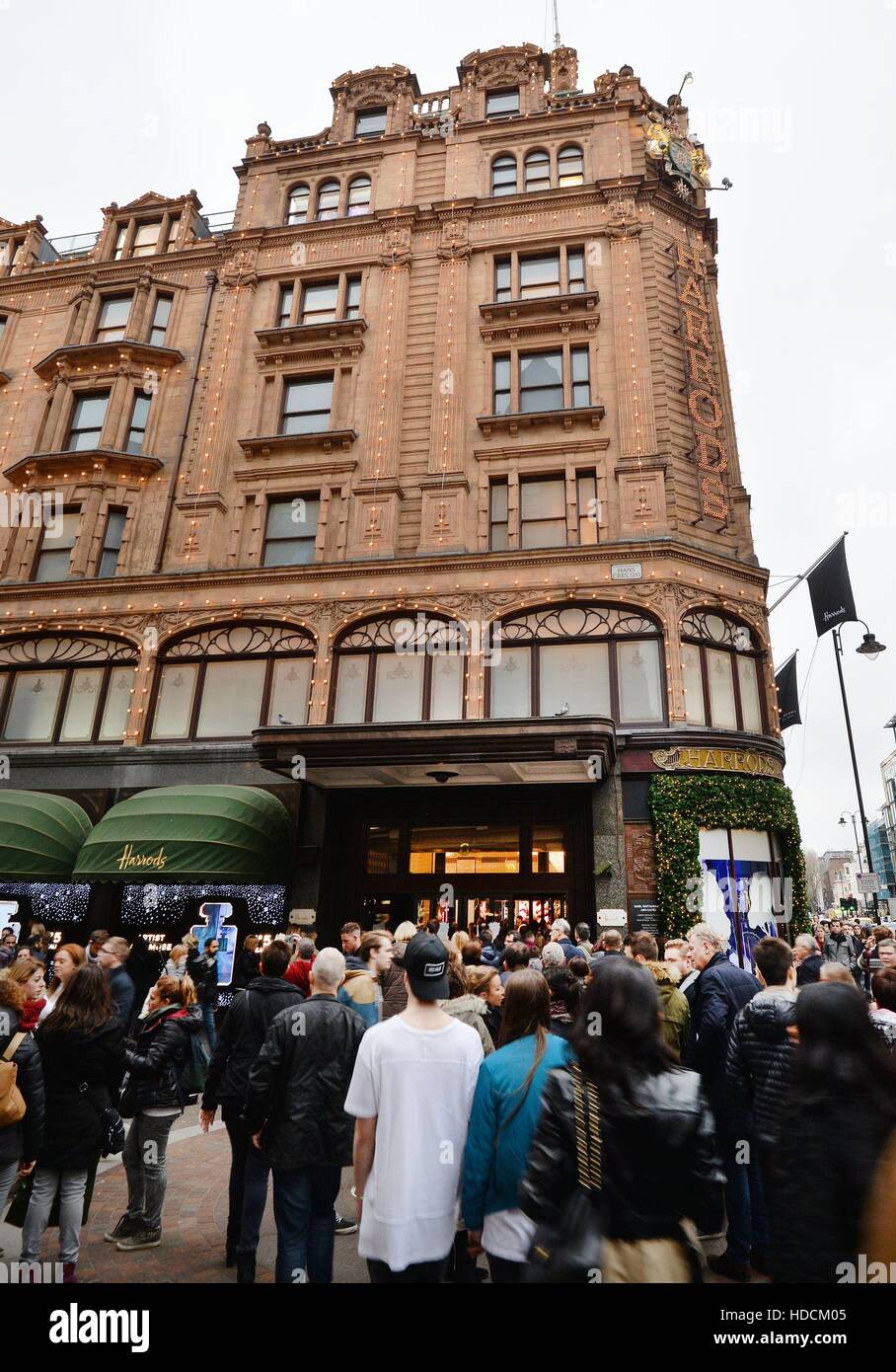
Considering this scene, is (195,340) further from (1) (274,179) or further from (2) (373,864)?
(2) (373,864)

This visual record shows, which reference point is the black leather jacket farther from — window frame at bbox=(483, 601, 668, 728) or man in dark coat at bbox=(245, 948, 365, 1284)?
window frame at bbox=(483, 601, 668, 728)

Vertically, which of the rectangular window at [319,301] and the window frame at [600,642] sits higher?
the rectangular window at [319,301]

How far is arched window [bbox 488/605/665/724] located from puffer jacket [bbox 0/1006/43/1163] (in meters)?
14.1

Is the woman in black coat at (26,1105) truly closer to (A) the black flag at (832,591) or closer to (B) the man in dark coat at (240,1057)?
(B) the man in dark coat at (240,1057)

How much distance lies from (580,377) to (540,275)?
426 centimetres

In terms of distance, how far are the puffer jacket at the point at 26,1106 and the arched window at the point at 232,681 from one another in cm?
1465

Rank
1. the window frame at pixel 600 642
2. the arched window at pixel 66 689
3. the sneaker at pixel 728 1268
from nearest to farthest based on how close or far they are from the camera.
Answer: the sneaker at pixel 728 1268 → the window frame at pixel 600 642 → the arched window at pixel 66 689

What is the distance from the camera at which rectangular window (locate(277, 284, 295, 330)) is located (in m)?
24.9

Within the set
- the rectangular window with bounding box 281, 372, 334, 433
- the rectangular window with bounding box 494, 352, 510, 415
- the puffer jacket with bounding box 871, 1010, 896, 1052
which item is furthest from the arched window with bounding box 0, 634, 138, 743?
the puffer jacket with bounding box 871, 1010, 896, 1052

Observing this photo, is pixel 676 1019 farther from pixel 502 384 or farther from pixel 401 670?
pixel 502 384

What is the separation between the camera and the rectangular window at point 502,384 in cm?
2209

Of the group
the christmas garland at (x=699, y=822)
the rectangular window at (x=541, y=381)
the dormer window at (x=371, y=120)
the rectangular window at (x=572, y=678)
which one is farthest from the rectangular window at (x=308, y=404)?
the christmas garland at (x=699, y=822)

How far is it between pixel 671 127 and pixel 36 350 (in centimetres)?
2402

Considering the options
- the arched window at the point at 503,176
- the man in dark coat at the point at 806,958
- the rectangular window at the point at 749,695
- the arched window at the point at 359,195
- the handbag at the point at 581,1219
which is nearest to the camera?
the handbag at the point at 581,1219
